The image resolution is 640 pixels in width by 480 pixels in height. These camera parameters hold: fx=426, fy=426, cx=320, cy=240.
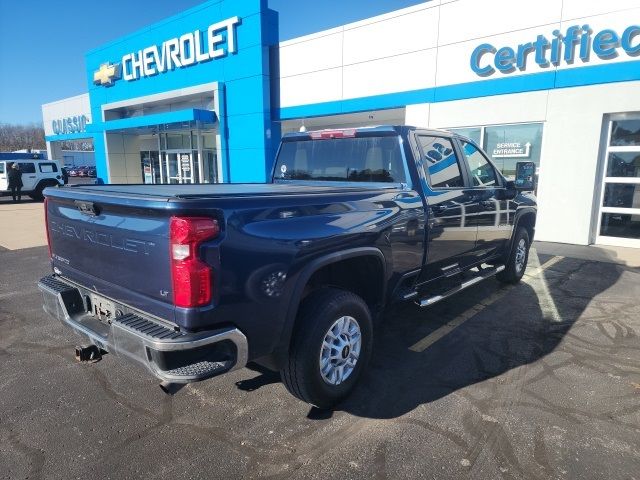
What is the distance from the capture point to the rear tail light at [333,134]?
13.7 ft

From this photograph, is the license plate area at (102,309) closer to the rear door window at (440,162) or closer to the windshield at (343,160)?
the windshield at (343,160)

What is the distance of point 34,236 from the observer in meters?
10.5

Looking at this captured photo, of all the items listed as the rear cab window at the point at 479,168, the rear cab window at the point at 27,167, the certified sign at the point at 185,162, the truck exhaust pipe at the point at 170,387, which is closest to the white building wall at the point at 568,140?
the rear cab window at the point at 479,168

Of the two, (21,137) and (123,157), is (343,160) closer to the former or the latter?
(123,157)

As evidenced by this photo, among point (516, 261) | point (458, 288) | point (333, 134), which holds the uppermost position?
point (333, 134)

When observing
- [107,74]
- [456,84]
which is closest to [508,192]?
[456,84]

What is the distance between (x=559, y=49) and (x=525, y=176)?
217 inches

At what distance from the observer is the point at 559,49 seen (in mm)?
8805

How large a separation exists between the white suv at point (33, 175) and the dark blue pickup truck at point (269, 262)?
19.6 m

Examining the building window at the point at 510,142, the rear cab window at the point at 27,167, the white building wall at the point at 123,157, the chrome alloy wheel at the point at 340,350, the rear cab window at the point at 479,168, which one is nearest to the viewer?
the chrome alloy wheel at the point at 340,350

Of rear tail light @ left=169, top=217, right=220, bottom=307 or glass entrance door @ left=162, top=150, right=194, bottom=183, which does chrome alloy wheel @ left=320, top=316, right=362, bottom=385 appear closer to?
rear tail light @ left=169, top=217, right=220, bottom=307

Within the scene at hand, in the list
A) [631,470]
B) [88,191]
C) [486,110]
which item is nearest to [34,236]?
[88,191]

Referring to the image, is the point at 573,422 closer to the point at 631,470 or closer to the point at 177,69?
the point at 631,470

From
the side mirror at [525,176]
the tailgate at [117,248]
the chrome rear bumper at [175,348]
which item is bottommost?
the chrome rear bumper at [175,348]
